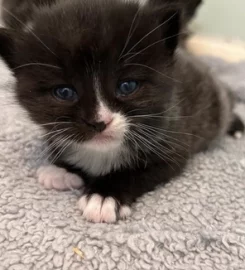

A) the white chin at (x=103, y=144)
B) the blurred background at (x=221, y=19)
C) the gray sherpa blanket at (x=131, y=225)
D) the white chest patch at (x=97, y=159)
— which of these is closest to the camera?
the gray sherpa blanket at (x=131, y=225)

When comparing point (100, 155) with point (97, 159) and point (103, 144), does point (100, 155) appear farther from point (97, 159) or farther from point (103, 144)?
point (103, 144)

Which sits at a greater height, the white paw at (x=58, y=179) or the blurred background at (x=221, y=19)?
the blurred background at (x=221, y=19)

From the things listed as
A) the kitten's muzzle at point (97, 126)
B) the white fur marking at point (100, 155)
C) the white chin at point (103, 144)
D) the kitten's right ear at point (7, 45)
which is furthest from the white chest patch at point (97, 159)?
the kitten's right ear at point (7, 45)

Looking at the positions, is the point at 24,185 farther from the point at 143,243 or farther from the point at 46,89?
the point at 143,243

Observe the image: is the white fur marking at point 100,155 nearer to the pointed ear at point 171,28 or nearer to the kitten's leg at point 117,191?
the kitten's leg at point 117,191

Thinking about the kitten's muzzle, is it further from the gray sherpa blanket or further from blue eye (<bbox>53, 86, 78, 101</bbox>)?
the gray sherpa blanket

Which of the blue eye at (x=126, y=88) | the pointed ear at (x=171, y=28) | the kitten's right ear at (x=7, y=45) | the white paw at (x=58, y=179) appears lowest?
the white paw at (x=58, y=179)

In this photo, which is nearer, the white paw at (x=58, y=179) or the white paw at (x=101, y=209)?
the white paw at (x=101, y=209)

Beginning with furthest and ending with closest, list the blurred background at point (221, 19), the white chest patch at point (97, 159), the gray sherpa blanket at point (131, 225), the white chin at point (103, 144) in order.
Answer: the blurred background at point (221, 19)
the white chest patch at point (97, 159)
the white chin at point (103, 144)
the gray sherpa blanket at point (131, 225)
